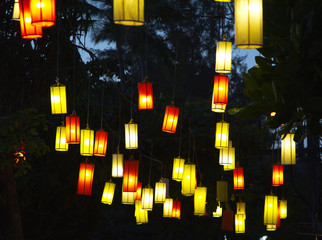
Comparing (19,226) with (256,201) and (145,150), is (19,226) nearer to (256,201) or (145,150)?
(145,150)

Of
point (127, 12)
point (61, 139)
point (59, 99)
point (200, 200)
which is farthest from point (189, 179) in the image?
point (127, 12)

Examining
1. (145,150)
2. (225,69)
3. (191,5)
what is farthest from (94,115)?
(191,5)

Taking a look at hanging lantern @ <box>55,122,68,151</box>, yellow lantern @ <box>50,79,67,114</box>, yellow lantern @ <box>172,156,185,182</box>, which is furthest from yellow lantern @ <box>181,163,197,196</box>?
yellow lantern @ <box>50,79,67,114</box>

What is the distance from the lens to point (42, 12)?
388 cm

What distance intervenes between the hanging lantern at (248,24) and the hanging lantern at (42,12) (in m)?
1.66

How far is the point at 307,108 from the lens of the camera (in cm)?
170

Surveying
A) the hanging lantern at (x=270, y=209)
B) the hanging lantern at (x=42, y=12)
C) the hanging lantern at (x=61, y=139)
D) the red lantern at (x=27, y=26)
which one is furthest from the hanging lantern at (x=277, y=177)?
the hanging lantern at (x=42, y=12)

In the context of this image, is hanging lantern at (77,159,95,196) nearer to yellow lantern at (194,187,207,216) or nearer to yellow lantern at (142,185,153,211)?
yellow lantern at (142,185,153,211)

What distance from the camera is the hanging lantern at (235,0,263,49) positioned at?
2.50 meters

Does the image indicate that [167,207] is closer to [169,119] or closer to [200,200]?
[200,200]

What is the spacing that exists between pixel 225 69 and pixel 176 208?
4.20 metres

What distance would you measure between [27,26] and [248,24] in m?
2.26

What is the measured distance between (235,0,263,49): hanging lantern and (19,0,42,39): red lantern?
207 centimetres

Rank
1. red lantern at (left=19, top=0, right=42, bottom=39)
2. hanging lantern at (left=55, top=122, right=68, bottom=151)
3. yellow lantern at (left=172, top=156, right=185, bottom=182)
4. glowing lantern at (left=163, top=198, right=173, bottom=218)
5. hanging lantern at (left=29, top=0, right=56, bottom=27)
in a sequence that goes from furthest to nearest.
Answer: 1. glowing lantern at (left=163, top=198, right=173, bottom=218)
2. yellow lantern at (left=172, top=156, right=185, bottom=182)
3. hanging lantern at (left=55, top=122, right=68, bottom=151)
4. red lantern at (left=19, top=0, right=42, bottom=39)
5. hanging lantern at (left=29, top=0, right=56, bottom=27)
